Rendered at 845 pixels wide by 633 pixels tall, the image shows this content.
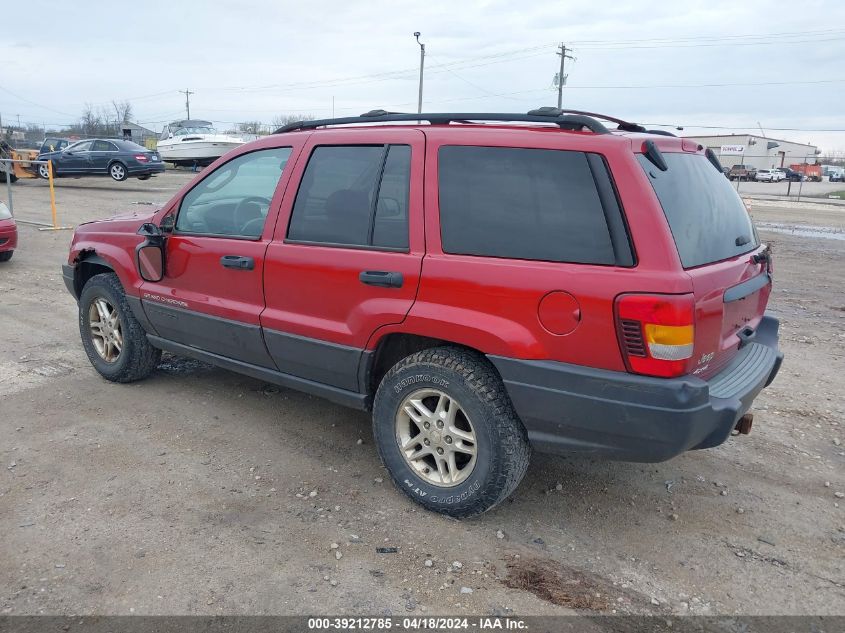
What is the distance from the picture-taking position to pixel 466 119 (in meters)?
3.38

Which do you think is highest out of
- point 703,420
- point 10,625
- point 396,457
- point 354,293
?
point 354,293

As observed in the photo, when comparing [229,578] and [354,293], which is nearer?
[229,578]

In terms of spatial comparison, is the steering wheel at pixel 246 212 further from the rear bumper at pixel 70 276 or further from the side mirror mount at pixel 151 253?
the rear bumper at pixel 70 276

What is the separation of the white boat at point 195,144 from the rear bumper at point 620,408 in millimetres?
22520

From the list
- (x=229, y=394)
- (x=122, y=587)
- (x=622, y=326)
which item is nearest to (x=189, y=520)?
(x=122, y=587)

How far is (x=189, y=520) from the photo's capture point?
328 cm

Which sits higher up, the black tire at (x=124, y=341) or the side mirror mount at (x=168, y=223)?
the side mirror mount at (x=168, y=223)

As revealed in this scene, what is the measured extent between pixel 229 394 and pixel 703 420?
336cm

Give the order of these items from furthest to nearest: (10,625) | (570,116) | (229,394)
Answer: (229,394) → (570,116) → (10,625)

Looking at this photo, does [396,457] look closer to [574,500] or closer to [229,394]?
[574,500]

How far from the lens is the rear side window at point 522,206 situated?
2.85 metres

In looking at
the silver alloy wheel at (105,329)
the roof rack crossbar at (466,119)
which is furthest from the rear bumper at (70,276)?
the roof rack crossbar at (466,119)

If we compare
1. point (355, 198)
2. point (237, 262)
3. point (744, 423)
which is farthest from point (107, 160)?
point (744, 423)

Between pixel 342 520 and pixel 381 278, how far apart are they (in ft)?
3.96
